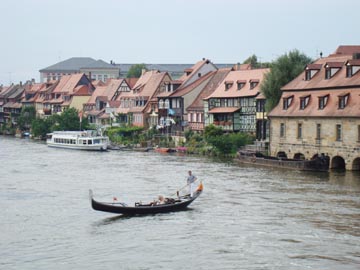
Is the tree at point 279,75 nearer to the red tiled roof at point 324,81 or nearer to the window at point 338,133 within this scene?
the red tiled roof at point 324,81

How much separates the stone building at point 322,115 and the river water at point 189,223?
3.68 meters

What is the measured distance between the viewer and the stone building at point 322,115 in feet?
217

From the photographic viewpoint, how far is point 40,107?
166 metres

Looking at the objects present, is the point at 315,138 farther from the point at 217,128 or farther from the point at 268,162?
the point at 217,128

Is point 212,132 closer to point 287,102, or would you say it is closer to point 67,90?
point 287,102

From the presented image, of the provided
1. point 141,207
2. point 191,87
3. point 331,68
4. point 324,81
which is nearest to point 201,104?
point 191,87

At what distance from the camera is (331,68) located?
235ft

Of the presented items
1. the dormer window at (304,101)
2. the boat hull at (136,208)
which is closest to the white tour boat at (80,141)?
the dormer window at (304,101)

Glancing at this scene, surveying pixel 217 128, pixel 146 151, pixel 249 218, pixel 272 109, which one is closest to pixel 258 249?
pixel 249 218

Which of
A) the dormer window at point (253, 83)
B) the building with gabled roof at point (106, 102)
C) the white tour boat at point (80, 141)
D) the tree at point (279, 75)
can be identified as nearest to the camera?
the tree at point (279, 75)

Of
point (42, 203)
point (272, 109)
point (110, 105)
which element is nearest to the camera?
point (42, 203)

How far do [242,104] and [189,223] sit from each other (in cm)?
5178

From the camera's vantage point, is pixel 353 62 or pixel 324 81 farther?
pixel 324 81

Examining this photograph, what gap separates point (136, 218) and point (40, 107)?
407 ft
